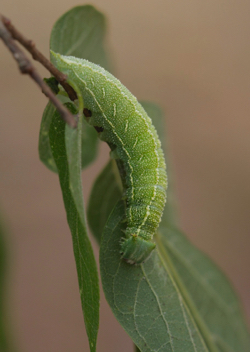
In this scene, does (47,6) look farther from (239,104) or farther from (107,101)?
(107,101)

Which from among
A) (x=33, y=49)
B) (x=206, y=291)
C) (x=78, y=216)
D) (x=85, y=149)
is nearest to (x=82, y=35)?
(x=85, y=149)

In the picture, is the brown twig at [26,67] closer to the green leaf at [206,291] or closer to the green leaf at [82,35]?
the green leaf at [82,35]

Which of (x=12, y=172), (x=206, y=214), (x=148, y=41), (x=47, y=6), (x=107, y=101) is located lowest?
(x=206, y=214)

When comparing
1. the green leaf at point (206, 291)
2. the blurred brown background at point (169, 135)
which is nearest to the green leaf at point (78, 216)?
the green leaf at point (206, 291)

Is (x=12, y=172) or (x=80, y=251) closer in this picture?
(x=80, y=251)

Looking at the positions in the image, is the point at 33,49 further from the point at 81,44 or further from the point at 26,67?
the point at 81,44

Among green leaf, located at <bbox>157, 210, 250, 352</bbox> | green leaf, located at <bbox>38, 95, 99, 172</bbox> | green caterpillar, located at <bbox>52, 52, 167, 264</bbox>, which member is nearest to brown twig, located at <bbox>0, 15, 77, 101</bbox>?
green caterpillar, located at <bbox>52, 52, 167, 264</bbox>

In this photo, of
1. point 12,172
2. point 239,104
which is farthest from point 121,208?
point 239,104
